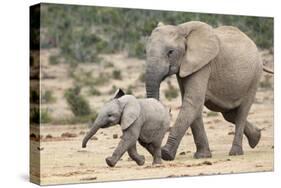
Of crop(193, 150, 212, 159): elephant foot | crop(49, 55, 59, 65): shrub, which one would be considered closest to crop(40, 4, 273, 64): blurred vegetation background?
crop(49, 55, 59, 65): shrub

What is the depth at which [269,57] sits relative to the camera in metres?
12.7

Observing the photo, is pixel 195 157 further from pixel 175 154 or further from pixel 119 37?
pixel 119 37

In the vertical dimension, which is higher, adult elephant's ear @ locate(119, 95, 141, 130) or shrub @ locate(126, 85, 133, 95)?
shrub @ locate(126, 85, 133, 95)

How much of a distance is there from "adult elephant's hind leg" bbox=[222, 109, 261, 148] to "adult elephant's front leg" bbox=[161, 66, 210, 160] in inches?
30.7

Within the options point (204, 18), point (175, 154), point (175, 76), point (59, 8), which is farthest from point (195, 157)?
point (59, 8)

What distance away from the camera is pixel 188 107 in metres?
11.6

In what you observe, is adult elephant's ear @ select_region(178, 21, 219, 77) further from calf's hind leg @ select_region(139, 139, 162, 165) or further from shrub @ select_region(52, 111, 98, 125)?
shrub @ select_region(52, 111, 98, 125)

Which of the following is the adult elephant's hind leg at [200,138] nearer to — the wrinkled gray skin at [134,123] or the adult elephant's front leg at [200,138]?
the adult elephant's front leg at [200,138]

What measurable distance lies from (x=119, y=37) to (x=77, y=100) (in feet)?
3.48

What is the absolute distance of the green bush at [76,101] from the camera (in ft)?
35.8

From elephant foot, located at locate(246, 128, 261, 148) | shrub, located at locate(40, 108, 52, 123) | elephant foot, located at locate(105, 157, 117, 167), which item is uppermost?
shrub, located at locate(40, 108, 52, 123)

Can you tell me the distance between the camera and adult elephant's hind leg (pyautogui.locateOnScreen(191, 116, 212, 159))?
11836 millimetres

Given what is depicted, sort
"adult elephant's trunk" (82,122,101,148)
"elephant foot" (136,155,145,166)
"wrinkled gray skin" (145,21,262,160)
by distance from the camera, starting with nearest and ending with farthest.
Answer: "adult elephant's trunk" (82,122,101,148) < "elephant foot" (136,155,145,166) < "wrinkled gray skin" (145,21,262,160)

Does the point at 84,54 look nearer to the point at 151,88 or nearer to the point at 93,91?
the point at 93,91
